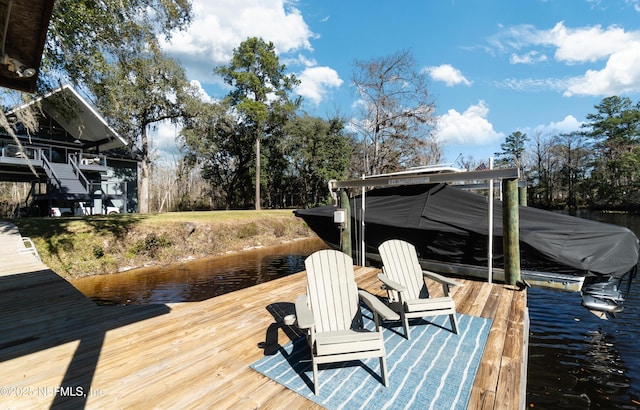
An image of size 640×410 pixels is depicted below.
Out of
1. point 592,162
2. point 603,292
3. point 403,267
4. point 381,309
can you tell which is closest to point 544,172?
point 592,162

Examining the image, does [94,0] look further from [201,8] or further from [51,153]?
[51,153]

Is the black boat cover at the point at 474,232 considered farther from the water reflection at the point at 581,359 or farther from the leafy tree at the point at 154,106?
the leafy tree at the point at 154,106

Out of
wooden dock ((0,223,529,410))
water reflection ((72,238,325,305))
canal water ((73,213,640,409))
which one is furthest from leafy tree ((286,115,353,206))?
wooden dock ((0,223,529,410))

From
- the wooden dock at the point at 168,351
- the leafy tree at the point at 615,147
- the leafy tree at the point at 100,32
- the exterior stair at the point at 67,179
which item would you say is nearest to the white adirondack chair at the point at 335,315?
the wooden dock at the point at 168,351

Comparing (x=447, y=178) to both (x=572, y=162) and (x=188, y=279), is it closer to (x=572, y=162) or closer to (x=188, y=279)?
(x=188, y=279)

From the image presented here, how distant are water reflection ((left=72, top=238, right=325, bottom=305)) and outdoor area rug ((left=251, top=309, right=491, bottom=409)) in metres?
5.64

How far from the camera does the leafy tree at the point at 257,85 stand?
2292 centimetres

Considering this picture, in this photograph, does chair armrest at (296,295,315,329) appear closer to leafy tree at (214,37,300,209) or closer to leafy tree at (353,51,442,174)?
leafy tree at (353,51,442,174)

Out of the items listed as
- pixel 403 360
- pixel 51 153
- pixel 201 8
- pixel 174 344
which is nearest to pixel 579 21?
pixel 201 8

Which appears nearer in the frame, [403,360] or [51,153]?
[403,360]

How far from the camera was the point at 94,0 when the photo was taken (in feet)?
28.0

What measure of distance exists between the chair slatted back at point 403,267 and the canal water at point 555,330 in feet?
5.83

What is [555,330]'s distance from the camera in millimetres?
5523

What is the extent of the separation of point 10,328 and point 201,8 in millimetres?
11133
